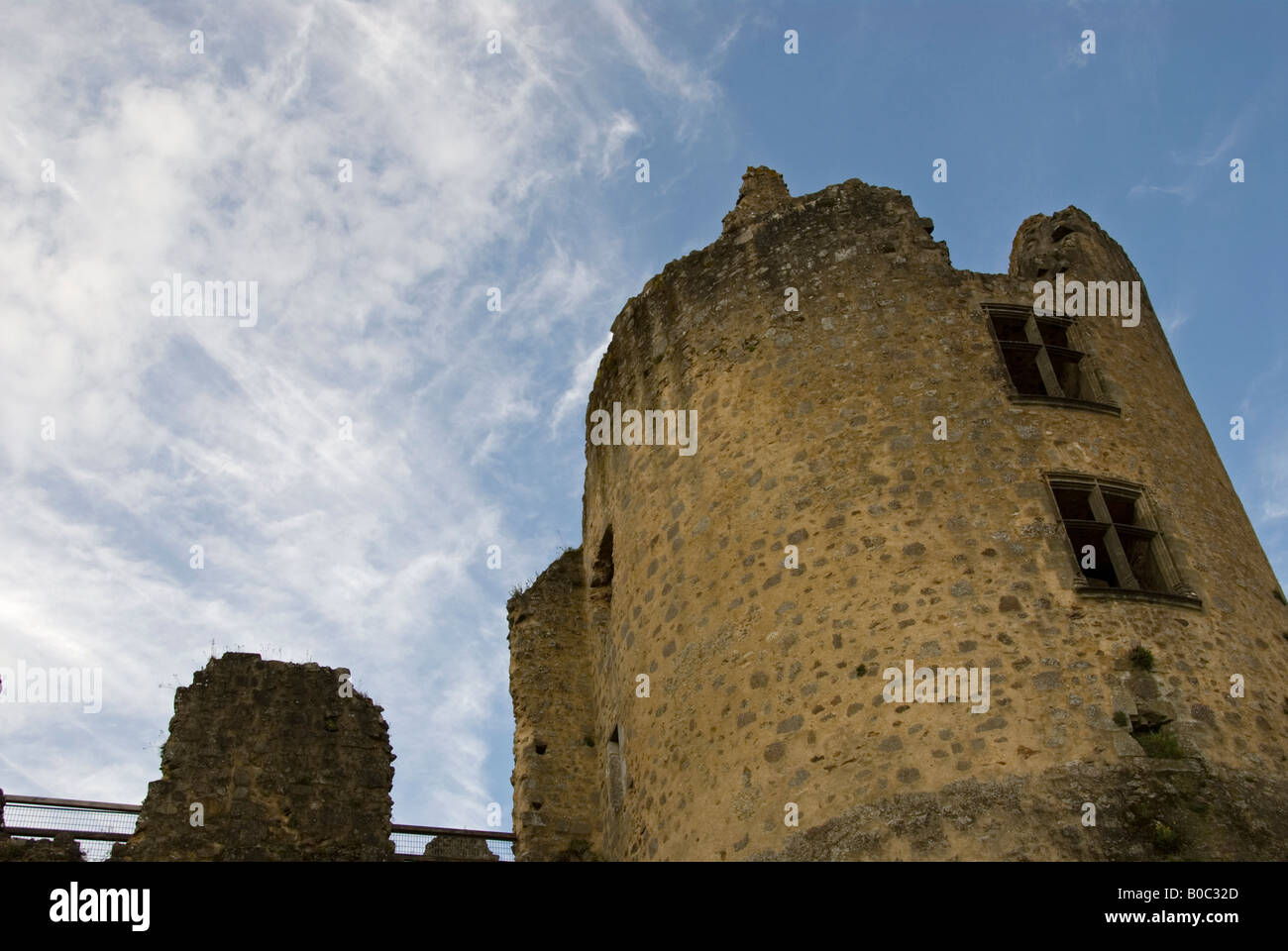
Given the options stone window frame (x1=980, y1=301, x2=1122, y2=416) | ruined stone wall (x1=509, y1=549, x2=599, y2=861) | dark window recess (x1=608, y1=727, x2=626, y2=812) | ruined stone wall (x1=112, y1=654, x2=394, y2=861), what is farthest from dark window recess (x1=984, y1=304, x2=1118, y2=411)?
ruined stone wall (x1=112, y1=654, x2=394, y2=861)

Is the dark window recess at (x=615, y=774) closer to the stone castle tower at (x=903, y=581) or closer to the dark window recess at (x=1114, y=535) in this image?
the stone castle tower at (x=903, y=581)

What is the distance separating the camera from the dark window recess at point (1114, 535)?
1073cm

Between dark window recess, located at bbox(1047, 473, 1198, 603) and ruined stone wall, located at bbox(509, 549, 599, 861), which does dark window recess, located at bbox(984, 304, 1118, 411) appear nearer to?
dark window recess, located at bbox(1047, 473, 1198, 603)

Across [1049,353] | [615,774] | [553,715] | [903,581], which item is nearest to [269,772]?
[553,715]

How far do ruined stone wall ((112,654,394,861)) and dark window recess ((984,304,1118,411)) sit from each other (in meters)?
7.26

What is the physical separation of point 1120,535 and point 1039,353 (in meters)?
2.08

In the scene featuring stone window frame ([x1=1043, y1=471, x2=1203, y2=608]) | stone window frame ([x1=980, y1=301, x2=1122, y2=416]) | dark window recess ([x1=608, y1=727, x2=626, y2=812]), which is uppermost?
stone window frame ([x1=980, y1=301, x2=1122, y2=416])

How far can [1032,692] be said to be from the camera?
9.71 m

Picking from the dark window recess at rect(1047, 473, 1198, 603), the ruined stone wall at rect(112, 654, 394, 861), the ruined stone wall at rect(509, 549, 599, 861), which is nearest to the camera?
the dark window recess at rect(1047, 473, 1198, 603)

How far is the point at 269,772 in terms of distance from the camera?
42.3 ft

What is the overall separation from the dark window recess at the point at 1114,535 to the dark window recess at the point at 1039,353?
4.12ft

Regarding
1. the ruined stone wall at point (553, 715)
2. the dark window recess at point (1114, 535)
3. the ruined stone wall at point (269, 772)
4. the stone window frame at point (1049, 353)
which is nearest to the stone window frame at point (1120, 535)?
the dark window recess at point (1114, 535)

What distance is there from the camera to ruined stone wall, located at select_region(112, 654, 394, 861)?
12367 millimetres

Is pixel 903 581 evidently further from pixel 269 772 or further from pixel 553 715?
pixel 269 772
